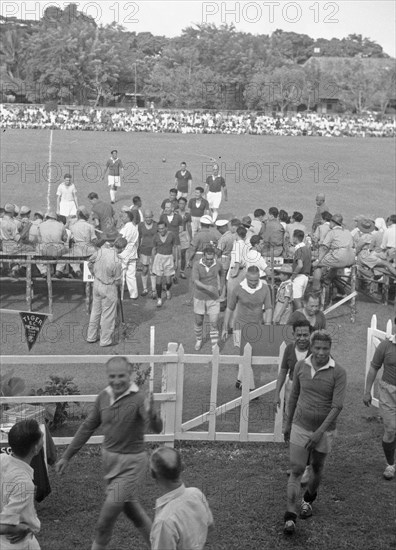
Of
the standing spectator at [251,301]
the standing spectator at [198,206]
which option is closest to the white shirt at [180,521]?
the standing spectator at [251,301]

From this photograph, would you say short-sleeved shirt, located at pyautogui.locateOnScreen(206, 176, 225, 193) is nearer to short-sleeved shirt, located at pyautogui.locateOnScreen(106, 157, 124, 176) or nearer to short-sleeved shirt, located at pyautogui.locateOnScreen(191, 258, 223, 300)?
short-sleeved shirt, located at pyautogui.locateOnScreen(106, 157, 124, 176)

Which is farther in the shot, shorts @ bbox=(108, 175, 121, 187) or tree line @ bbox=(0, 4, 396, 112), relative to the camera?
tree line @ bbox=(0, 4, 396, 112)

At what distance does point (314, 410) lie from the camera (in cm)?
768

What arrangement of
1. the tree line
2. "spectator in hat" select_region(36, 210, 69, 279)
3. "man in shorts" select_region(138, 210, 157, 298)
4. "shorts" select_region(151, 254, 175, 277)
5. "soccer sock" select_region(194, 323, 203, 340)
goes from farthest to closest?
the tree line, "man in shorts" select_region(138, 210, 157, 298), "shorts" select_region(151, 254, 175, 277), "spectator in hat" select_region(36, 210, 69, 279), "soccer sock" select_region(194, 323, 203, 340)

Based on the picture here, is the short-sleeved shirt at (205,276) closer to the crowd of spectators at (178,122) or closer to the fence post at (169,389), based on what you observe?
the fence post at (169,389)

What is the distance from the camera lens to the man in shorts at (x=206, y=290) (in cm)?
1327

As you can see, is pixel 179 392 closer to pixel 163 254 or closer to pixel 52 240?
pixel 163 254

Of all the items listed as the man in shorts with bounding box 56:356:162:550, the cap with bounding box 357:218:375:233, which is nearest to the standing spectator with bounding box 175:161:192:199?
the cap with bounding box 357:218:375:233

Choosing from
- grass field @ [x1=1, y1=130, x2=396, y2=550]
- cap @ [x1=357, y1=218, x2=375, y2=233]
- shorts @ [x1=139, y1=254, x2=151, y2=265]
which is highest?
cap @ [x1=357, y1=218, x2=375, y2=233]

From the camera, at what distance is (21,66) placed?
77.7 metres

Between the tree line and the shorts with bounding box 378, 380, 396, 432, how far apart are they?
6033 cm

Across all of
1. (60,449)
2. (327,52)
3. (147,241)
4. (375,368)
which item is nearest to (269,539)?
(375,368)

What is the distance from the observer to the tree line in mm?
68625

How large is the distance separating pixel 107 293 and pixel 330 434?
20.8 ft
